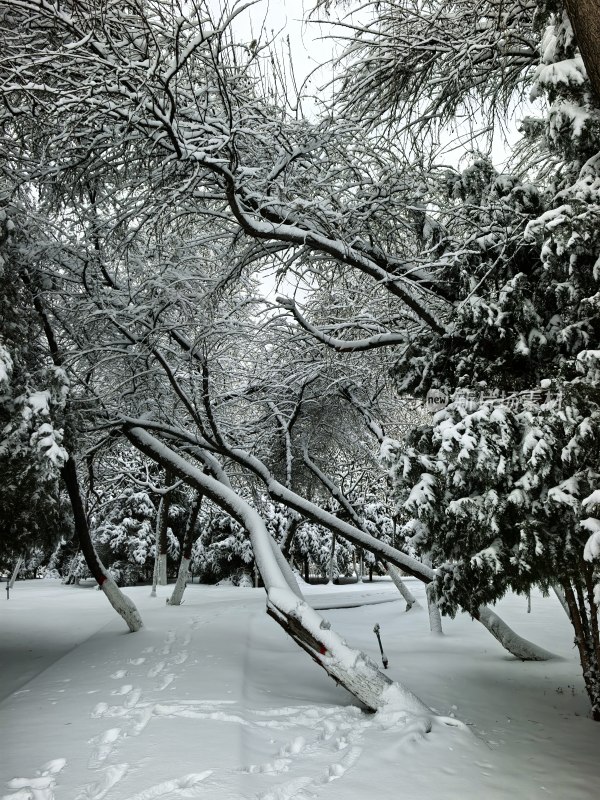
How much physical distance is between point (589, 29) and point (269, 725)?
17.0 ft

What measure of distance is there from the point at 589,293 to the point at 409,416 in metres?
8.04

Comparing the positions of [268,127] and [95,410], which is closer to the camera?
[268,127]

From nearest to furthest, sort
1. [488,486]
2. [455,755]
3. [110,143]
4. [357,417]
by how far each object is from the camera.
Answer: [455,755]
[488,486]
[110,143]
[357,417]

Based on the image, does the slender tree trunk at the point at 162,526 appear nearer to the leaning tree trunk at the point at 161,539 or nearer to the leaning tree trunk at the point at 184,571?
the leaning tree trunk at the point at 161,539

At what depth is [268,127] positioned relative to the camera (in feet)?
Answer: 16.7

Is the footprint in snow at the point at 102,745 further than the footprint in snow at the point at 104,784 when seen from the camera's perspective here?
Yes

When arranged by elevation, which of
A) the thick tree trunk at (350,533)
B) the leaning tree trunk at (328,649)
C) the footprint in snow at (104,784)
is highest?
the thick tree trunk at (350,533)

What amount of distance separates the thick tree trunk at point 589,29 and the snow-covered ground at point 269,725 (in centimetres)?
405

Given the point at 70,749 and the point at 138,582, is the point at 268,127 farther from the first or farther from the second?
the point at 138,582

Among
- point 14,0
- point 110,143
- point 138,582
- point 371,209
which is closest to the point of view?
point 14,0

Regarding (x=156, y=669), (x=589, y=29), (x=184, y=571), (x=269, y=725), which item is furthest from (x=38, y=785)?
(x=184, y=571)

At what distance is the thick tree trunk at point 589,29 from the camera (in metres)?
2.59

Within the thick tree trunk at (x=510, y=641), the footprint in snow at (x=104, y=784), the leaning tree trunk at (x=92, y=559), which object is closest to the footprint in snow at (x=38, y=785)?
the footprint in snow at (x=104, y=784)

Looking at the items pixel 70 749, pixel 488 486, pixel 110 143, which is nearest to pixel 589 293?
pixel 488 486
